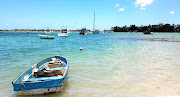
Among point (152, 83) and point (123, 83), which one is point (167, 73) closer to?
point (152, 83)

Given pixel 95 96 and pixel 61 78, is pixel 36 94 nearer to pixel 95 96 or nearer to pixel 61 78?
pixel 61 78

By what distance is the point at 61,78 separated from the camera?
22.5ft

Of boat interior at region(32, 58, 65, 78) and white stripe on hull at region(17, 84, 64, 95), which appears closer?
white stripe on hull at region(17, 84, 64, 95)

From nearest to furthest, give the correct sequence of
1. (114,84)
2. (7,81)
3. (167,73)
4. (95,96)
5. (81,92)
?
(95,96) < (81,92) < (114,84) < (7,81) < (167,73)

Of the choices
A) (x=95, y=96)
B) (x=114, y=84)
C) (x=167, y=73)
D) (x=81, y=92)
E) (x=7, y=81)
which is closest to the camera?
(x=95, y=96)

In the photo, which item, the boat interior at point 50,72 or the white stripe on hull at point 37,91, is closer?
the white stripe on hull at point 37,91

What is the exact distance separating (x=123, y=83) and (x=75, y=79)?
341 centimetres

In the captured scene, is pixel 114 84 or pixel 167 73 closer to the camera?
pixel 114 84

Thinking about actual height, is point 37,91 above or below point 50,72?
below

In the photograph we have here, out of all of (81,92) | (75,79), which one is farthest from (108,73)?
(81,92)

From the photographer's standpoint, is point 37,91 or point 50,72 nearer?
point 37,91

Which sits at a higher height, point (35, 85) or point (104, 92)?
point (35, 85)

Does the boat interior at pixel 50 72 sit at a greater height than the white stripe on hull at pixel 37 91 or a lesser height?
greater

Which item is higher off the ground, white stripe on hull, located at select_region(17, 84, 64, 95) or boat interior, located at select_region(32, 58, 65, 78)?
boat interior, located at select_region(32, 58, 65, 78)
